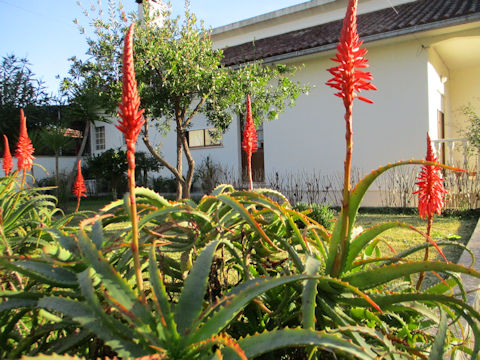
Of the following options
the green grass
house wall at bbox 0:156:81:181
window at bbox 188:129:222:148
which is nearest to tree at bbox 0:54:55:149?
house wall at bbox 0:156:81:181

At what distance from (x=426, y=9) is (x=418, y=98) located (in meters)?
3.00

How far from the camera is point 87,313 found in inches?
32.9

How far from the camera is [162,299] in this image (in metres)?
0.92

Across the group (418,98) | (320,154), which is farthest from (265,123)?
(418,98)

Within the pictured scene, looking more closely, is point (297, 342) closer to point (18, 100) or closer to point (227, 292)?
point (227, 292)

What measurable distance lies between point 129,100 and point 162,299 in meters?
0.51

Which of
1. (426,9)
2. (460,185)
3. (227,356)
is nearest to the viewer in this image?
(227,356)

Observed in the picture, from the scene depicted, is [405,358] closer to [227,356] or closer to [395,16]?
[227,356]

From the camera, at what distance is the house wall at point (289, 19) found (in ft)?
43.1

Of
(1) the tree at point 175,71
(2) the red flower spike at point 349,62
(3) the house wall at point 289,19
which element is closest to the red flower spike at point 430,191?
(2) the red flower spike at point 349,62

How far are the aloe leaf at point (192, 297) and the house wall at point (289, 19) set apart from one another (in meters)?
13.9

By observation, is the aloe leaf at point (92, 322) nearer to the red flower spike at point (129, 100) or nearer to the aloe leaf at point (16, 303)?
the aloe leaf at point (16, 303)

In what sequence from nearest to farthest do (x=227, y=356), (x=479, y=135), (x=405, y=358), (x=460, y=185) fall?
1. (x=227, y=356)
2. (x=405, y=358)
3. (x=460, y=185)
4. (x=479, y=135)

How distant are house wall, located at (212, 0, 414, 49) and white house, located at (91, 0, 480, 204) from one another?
7cm
